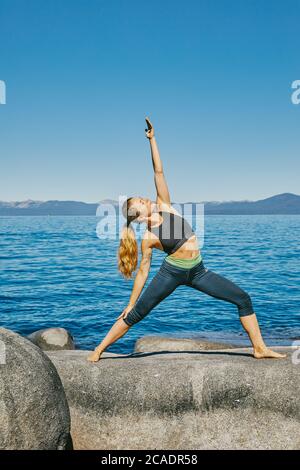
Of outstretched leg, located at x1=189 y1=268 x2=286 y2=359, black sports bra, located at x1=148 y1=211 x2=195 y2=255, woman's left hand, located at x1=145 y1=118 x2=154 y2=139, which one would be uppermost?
woman's left hand, located at x1=145 y1=118 x2=154 y2=139

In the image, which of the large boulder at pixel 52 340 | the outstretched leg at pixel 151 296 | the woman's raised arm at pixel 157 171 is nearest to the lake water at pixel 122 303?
the large boulder at pixel 52 340

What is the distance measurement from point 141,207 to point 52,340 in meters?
8.32

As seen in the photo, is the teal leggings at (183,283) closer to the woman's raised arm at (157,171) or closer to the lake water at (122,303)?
the woman's raised arm at (157,171)

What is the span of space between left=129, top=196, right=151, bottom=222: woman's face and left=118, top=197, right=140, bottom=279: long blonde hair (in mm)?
47

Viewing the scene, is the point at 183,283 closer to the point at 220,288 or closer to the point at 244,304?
the point at 220,288

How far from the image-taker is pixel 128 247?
7215 millimetres

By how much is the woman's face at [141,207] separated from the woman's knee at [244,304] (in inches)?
64.6

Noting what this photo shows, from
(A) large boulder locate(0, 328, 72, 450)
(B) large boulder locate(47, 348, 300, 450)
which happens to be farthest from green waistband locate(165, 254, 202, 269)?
(A) large boulder locate(0, 328, 72, 450)

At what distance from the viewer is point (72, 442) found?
6.75 metres

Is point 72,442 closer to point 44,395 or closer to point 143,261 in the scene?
point 44,395

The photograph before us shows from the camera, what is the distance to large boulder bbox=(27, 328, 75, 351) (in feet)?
46.9

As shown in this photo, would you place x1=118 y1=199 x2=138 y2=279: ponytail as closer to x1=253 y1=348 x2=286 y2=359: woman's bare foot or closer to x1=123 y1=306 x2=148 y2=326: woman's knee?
x1=123 y1=306 x2=148 y2=326: woman's knee
